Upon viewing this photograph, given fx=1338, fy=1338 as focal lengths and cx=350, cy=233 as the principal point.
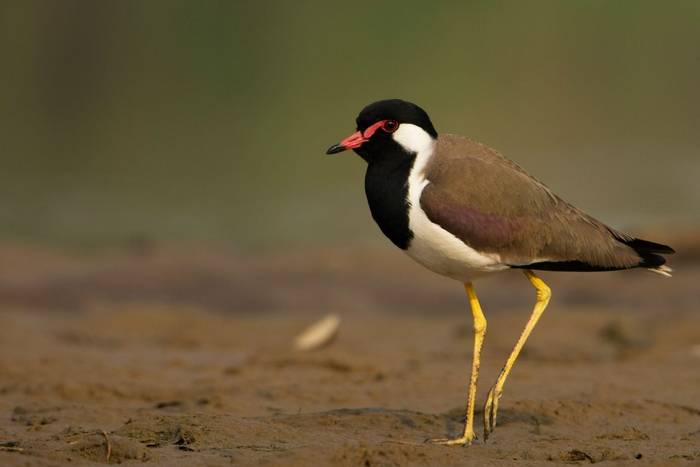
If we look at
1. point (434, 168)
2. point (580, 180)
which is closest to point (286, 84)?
point (580, 180)

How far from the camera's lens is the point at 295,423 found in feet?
21.2

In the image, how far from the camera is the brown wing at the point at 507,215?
6223 mm

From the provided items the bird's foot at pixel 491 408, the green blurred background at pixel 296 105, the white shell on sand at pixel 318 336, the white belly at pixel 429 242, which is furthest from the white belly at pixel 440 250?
the green blurred background at pixel 296 105

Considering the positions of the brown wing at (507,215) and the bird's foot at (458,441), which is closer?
Result: the bird's foot at (458,441)

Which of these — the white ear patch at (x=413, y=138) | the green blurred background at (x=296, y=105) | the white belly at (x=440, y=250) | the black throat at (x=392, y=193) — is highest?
the green blurred background at (x=296, y=105)

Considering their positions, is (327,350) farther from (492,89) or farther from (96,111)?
(96,111)

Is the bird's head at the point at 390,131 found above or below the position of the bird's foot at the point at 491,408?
above

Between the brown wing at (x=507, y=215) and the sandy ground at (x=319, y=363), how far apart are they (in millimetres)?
870

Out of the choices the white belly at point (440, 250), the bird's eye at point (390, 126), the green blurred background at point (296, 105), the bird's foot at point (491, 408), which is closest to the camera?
the white belly at point (440, 250)

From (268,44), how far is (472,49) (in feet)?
13.5

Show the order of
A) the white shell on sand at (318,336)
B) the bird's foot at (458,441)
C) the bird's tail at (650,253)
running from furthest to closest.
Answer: the white shell on sand at (318,336) < the bird's tail at (650,253) < the bird's foot at (458,441)

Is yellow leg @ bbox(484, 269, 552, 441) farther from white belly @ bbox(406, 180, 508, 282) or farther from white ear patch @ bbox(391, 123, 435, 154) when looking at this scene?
white ear patch @ bbox(391, 123, 435, 154)

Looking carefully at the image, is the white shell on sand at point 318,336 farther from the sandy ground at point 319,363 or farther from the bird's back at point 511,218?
the bird's back at point 511,218

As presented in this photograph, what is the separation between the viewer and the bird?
6188 mm
